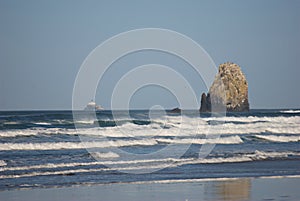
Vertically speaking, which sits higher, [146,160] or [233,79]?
[233,79]

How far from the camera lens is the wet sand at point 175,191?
1388 centimetres

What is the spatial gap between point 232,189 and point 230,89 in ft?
307

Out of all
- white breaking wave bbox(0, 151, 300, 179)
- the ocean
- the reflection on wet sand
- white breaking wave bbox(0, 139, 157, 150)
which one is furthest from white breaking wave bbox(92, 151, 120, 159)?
the reflection on wet sand

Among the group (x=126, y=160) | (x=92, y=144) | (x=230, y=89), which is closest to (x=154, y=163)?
(x=126, y=160)

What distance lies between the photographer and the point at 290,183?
1630cm

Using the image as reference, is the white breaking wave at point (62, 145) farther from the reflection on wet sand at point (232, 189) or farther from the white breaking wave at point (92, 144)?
the reflection on wet sand at point (232, 189)

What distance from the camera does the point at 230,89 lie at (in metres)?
108

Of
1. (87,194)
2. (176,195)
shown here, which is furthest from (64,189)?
(176,195)

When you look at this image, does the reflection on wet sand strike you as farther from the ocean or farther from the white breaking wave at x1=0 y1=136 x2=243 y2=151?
the white breaking wave at x1=0 y1=136 x2=243 y2=151

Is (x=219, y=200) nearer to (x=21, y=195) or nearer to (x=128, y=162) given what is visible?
(x=21, y=195)

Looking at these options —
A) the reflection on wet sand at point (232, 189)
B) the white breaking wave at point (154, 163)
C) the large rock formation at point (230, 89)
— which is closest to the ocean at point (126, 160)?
the white breaking wave at point (154, 163)

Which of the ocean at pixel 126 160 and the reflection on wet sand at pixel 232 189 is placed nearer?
the reflection on wet sand at pixel 232 189

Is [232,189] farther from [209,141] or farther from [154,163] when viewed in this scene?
[209,141]

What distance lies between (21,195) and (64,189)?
1.27 m
